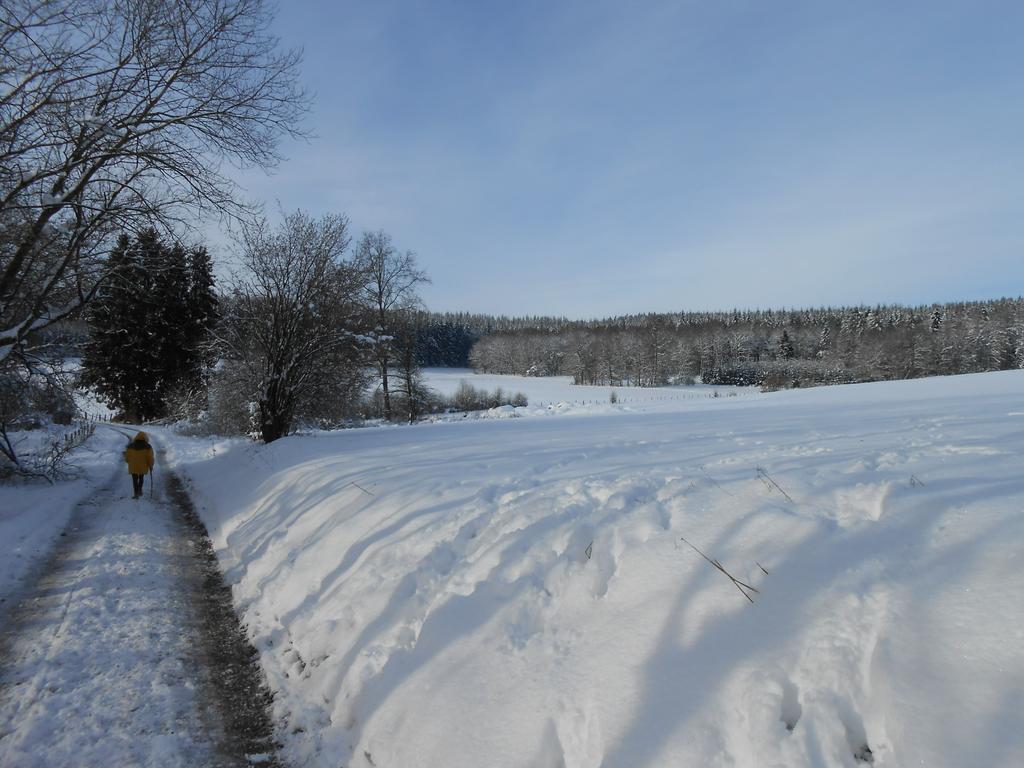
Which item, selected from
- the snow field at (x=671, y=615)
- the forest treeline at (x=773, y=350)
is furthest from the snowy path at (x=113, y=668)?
the forest treeline at (x=773, y=350)

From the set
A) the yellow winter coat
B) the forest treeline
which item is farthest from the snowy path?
the forest treeline

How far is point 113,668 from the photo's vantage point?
4.02 metres

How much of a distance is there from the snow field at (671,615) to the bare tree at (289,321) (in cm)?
935

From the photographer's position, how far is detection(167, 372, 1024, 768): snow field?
2.15 metres

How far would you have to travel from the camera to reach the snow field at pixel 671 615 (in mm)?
2154

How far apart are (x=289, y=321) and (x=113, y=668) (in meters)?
11.3

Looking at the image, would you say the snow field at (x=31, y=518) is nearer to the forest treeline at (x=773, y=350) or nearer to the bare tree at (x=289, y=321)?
the bare tree at (x=289, y=321)

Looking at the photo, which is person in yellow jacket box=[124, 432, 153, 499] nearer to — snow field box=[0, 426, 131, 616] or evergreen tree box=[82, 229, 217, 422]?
snow field box=[0, 426, 131, 616]

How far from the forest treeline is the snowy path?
127 feet

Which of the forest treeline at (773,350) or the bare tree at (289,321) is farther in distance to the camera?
the forest treeline at (773,350)

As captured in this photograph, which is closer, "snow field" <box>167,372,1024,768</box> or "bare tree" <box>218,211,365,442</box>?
"snow field" <box>167,372,1024,768</box>

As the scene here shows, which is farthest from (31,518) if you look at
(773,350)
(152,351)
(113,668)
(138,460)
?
(773,350)

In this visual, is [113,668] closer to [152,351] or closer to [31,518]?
[31,518]

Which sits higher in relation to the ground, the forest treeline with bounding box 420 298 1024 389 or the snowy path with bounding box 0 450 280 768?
the forest treeline with bounding box 420 298 1024 389
